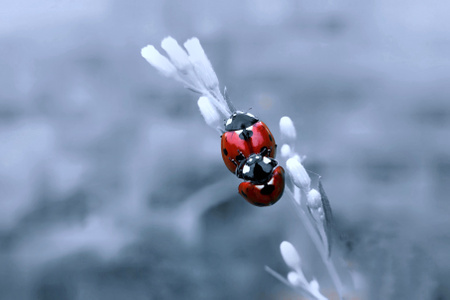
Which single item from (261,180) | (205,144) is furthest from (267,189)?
(205,144)

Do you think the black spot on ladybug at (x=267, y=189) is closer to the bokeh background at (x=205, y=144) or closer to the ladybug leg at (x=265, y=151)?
the ladybug leg at (x=265, y=151)

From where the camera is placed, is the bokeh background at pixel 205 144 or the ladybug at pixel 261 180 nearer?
the ladybug at pixel 261 180

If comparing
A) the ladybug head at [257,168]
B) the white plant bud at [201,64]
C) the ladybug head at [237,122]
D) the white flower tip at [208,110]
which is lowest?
the ladybug head at [257,168]

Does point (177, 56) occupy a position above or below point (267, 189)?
above

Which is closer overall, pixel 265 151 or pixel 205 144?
pixel 265 151

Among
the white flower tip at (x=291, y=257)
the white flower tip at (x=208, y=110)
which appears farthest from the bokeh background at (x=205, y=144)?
the white flower tip at (x=208, y=110)

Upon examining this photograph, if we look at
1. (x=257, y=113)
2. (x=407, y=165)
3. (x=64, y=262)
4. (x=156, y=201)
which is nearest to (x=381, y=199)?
(x=407, y=165)

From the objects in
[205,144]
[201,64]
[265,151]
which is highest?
[201,64]

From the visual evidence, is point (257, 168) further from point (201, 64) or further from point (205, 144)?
point (205, 144)
